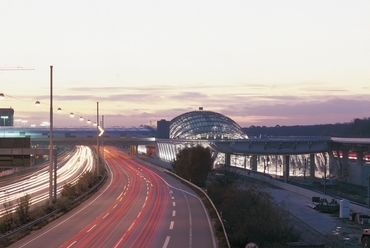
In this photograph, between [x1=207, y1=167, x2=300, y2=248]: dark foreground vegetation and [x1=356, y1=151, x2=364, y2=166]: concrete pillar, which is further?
[x1=356, y1=151, x2=364, y2=166]: concrete pillar

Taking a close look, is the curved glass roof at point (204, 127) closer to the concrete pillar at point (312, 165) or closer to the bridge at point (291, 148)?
the bridge at point (291, 148)

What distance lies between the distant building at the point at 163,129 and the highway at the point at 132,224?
3811 inches

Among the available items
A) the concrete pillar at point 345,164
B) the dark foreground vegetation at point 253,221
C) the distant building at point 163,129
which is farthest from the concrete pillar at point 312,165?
the dark foreground vegetation at point 253,221

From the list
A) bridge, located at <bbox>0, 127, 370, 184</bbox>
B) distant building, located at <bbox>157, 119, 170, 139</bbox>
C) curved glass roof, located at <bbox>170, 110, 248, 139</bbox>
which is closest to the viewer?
bridge, located at <bbox>0, 127, 370, 184</bbox>

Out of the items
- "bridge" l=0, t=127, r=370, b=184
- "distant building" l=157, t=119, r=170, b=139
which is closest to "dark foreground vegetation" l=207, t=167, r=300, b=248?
"bridge" l=0, t=127, r=370, b=184

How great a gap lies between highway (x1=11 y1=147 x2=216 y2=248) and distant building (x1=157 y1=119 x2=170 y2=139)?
96799 mm

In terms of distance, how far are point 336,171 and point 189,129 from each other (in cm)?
4602

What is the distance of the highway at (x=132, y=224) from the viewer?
27.3 m

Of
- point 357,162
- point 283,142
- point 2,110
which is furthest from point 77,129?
point 357,162

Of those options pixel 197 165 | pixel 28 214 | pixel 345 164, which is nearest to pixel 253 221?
pixel 28 214

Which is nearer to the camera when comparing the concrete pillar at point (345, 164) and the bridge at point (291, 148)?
the bridge at point (291, 148)

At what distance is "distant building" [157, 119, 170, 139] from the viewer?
15300 cm

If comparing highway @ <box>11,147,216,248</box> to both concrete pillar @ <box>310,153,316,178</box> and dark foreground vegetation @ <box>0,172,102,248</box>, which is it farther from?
concrete pillar @ <box>310,153,316,178</box>

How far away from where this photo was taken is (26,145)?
3647 centimetres
